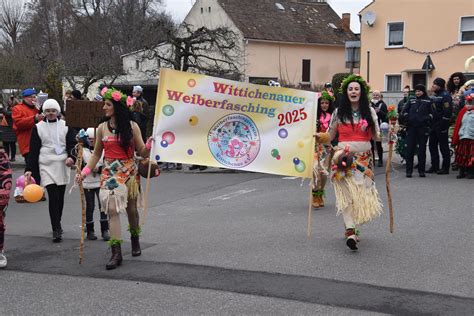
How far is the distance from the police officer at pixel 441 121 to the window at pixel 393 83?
2160 centimetres

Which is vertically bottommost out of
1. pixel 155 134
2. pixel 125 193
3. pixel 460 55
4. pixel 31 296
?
pixel 31 296

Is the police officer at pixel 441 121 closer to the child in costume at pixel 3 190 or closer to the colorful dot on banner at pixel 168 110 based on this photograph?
the colorful dot on banner at pixel 168 110

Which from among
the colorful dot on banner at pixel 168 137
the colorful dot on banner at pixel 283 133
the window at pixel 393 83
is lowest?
the colorful dot on banner at pixel 168 137

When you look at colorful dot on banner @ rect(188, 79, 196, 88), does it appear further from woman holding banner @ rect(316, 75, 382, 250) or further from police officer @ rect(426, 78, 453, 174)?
police officer @ rect(426, 78, 453, 174)

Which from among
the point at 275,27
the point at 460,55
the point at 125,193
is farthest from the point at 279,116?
the point at 275,27

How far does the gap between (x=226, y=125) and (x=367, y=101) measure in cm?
168

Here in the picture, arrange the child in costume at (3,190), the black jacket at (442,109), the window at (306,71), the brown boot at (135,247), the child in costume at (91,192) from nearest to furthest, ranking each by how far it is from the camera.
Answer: the child in costume at (3,190), the brown boot at (135,247), the child in costume at (91,192), the black jacket at (442,109), the window at (306,71)

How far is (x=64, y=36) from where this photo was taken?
57625mm

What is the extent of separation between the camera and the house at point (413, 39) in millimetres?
32594

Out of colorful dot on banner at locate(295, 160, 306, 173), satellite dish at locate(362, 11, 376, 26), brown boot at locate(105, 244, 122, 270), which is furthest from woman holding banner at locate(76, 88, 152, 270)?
satellite dish at locate(362, 11, 376, 26)

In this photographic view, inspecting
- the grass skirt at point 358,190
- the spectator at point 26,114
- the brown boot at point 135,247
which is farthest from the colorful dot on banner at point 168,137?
the spectator at point 26,114

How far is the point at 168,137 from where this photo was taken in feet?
24.1

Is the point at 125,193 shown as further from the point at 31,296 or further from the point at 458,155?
the point at 458,155

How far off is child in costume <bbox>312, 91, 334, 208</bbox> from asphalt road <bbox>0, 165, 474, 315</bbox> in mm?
299
